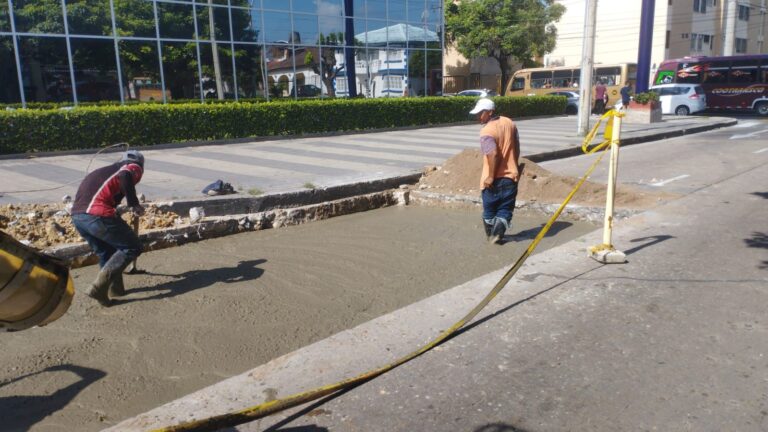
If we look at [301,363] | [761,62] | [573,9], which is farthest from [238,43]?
[573,9]

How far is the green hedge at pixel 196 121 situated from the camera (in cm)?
1294

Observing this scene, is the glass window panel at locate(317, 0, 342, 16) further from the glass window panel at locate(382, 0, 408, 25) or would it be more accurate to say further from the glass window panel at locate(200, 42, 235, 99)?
the glass window panel at locate(200, 42, 235, 99)

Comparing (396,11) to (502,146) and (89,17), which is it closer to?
(89,17)

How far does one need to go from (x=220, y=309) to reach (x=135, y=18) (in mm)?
15291

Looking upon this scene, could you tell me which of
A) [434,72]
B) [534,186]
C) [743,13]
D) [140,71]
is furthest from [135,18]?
[743,13]

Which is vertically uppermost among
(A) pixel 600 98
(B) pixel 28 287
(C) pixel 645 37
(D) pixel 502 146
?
(C) pixel 645 37

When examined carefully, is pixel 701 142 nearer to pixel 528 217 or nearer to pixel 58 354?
pixel 528 217

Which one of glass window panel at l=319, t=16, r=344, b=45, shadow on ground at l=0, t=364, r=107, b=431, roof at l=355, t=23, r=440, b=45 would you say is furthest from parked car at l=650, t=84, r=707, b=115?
shadow on ground at l=0, t=364, r=107, b=431

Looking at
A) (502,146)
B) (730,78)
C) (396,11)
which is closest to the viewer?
(502,146)

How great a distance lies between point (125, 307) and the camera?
4918mm

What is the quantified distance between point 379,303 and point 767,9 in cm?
6413

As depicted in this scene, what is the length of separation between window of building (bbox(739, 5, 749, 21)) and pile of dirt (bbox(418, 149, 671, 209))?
5261 cm

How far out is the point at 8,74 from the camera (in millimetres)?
15352

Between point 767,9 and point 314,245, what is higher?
point 767,9
